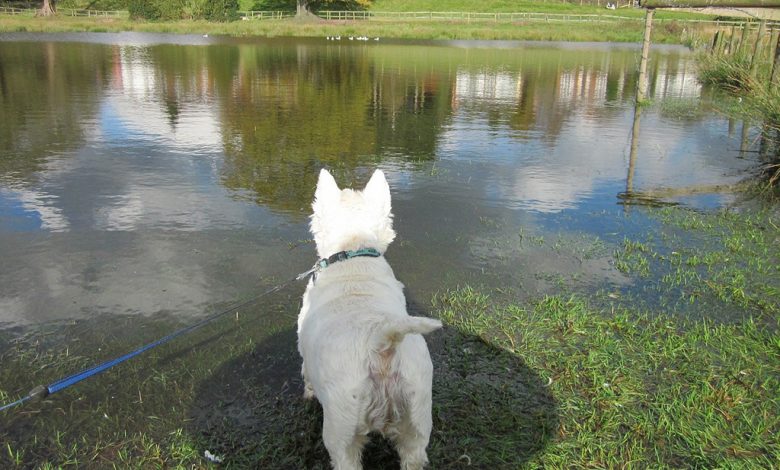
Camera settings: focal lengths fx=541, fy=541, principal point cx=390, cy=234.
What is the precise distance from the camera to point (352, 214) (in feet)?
12.8

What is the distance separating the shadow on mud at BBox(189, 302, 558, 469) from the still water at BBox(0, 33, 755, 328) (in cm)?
123

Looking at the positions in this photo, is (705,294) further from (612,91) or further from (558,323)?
(612,91)

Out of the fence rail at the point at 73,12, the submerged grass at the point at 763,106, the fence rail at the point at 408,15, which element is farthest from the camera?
the fence rail at the point at 408,15

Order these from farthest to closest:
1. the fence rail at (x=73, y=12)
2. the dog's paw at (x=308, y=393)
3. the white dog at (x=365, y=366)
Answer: the fence rail at (x=73, y=12)
the dog's paw at (x=308, y=393)
the white dog at (x=365, y=366)

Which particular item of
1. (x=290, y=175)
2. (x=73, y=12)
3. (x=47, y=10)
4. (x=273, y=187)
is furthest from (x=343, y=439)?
(x=73, y=12)

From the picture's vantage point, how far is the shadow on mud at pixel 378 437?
3551 mm

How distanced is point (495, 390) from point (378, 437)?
1.01 metres

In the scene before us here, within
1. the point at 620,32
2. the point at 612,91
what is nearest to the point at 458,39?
the point at 620,32

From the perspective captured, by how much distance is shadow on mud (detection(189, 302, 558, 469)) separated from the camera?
355cm

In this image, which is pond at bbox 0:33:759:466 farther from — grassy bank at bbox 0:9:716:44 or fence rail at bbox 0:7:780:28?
→ fence rail at bbox 0:7:780:28

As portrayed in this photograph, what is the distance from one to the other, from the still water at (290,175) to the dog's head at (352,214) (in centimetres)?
187

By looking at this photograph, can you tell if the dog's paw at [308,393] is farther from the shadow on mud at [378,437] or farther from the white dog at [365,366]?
the white dog at [365,366]

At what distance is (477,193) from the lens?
912 cm

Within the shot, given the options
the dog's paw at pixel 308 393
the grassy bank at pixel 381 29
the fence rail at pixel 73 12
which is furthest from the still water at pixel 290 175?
the fence rail at pixel 73 12
